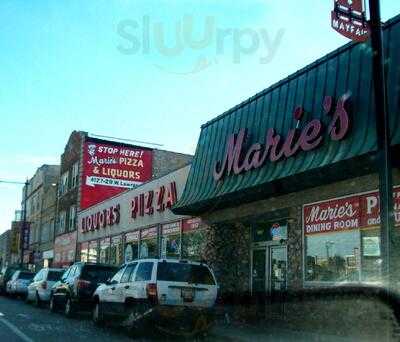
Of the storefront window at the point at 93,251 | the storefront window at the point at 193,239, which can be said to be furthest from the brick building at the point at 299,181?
the storefront window at the point at 93,251

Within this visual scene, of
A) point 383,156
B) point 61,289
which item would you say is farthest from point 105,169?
point 383,156

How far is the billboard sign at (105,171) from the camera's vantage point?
39.8m

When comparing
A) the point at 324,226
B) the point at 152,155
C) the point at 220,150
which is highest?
the point at 152,155

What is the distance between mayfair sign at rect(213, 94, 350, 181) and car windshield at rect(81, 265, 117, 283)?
462cm

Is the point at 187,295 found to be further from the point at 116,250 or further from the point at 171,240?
the point at 116,250

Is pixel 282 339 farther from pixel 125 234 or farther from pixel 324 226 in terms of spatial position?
pixel 125 234

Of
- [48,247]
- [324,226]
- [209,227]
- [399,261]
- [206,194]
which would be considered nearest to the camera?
[399,261]

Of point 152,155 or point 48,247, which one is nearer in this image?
point 152,155

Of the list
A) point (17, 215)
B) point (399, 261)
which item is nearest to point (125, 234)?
point (399, 261)

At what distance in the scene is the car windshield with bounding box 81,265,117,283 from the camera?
61.2 feet

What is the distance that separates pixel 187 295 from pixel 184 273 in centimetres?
53

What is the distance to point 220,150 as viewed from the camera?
18078mm

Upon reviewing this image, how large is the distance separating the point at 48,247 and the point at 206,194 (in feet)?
116

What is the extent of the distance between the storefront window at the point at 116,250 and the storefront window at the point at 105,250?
Result: 0.57 meters
